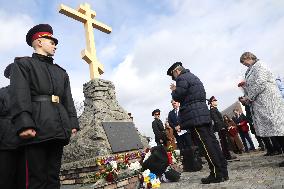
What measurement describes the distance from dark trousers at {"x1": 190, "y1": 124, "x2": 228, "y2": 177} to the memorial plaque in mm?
2709

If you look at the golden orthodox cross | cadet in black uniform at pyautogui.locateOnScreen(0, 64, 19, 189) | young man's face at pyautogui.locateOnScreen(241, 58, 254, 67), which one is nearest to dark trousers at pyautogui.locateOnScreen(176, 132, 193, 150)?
the golden orthodox cross

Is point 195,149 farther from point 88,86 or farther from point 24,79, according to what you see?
point 24,79

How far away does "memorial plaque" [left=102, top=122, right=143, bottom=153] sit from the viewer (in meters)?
7.00

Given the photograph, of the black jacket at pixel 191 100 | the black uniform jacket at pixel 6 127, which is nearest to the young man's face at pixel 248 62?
the black jacket at pixel 191 100

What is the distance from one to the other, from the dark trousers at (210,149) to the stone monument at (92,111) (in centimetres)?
265

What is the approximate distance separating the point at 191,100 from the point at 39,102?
107 inches

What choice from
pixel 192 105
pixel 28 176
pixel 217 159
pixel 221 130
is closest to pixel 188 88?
pixel 192 105

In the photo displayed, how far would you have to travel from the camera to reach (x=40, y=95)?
2773 millimetres

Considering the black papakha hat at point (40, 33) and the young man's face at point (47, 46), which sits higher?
the black papakha hat at point (40, 33)

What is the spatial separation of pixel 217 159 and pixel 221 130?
14.8 feet

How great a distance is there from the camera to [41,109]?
267 centimetres

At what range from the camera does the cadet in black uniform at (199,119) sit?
14.8 feet

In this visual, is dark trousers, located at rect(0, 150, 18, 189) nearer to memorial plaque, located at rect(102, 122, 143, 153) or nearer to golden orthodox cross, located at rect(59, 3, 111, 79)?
memorial plaque, located at rect(102, 122, 143, 153)

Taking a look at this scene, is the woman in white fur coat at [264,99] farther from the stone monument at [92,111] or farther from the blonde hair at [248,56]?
the stone monument at [92,111]
